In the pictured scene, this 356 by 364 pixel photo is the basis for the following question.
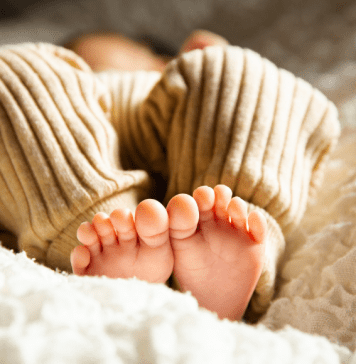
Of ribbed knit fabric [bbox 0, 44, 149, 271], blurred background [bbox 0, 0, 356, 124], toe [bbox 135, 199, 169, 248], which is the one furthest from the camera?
blurred background [bbox 0, 0, 356, 124]

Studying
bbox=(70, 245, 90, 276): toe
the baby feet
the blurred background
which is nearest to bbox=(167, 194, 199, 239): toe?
the baby feet

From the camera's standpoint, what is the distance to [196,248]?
Answer: 1.45 ft

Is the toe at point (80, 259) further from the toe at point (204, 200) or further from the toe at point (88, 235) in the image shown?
the toe at point (204, 200)

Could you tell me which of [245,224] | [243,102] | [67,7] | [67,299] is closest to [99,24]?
[67,7]

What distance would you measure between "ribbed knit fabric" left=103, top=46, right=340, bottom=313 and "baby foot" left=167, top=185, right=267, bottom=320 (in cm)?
8

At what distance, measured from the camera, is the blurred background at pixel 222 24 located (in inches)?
40.9

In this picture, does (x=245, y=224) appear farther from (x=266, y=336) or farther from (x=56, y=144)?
(x=56, y=144)

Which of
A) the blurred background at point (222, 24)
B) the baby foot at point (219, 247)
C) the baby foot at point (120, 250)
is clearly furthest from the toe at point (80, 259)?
the blurred background at point (222, 24)

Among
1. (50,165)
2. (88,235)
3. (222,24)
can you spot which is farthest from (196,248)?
(222,24)

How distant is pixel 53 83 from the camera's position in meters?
0.59

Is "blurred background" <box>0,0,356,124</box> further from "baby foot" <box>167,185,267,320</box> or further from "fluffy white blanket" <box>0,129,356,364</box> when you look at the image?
"fluffy white blanket" <box>0,129,356,364</box>

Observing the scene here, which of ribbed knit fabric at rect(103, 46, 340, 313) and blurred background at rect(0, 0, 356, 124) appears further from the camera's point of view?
blurred background at rect(0, 0, 356, 124)

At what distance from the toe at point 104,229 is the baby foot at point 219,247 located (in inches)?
2.9

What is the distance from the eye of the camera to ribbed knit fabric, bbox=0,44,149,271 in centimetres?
53
